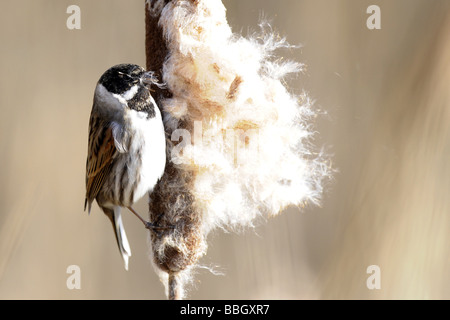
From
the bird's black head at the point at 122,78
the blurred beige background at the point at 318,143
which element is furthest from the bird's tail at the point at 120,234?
the bird's black head at the point at 122,78

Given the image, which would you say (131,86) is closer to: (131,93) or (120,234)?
(131,93)

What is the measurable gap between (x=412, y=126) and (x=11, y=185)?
2250mm

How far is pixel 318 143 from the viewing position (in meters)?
3.09

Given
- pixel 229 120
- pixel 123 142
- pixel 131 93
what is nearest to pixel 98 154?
→ pixel 123 142

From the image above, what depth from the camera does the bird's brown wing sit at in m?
2.49

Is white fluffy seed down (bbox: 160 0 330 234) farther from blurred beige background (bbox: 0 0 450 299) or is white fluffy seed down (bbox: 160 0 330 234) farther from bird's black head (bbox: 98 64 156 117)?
blurred beige background (bbox: 0 0 450 299)

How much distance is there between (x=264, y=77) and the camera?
2.21 meters

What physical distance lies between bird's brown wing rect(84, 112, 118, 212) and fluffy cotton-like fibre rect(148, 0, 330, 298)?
12.4 inches

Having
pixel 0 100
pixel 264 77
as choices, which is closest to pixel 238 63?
pixel 264 77

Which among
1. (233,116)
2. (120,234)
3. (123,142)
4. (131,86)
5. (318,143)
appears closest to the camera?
(233,116)

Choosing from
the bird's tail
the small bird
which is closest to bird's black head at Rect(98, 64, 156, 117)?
the small bird

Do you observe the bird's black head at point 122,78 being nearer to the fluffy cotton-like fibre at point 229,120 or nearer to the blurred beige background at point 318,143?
the fluffy cotton-like fibre at point 229,120

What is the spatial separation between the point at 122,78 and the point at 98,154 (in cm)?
42

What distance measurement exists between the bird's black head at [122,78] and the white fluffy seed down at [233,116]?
0.49 ft
